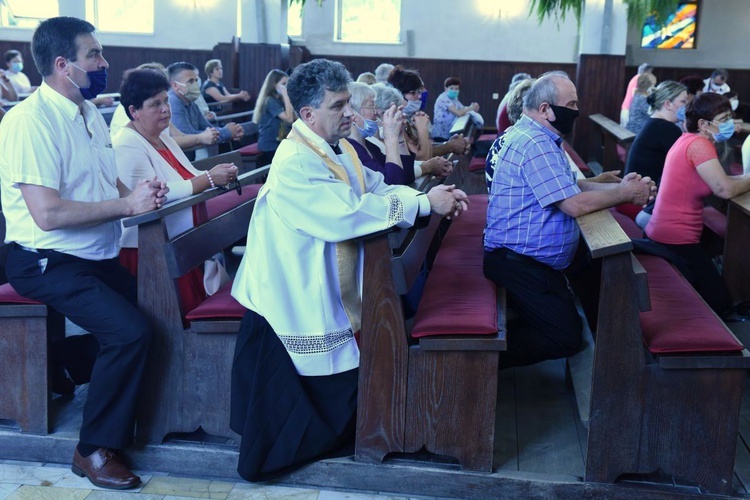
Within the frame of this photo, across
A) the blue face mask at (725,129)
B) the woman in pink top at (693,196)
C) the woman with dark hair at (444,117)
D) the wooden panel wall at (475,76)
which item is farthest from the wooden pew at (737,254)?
the wooden panel wall at (475,76)

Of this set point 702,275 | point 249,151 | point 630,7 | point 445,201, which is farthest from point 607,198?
point 630,7

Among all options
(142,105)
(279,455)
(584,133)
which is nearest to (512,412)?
(279,455)

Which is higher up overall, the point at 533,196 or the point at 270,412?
the point at 533,196

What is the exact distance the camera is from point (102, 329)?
9.20 ft

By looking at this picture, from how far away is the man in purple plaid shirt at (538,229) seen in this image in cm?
311

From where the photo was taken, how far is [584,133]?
1212cm

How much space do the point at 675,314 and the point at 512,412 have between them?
0.80 metres

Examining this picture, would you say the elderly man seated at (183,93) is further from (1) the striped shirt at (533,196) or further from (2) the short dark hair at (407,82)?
(1) the striped shirt at (533,196)

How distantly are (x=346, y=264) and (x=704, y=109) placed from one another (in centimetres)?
238

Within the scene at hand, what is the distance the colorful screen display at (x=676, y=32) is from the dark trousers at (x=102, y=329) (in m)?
15.0

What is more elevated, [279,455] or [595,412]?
[595,412]

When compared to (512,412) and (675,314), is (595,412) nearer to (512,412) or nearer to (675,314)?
(675,314)

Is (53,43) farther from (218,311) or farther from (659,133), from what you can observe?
(659,133)

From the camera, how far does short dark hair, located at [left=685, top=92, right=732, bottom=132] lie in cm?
420
